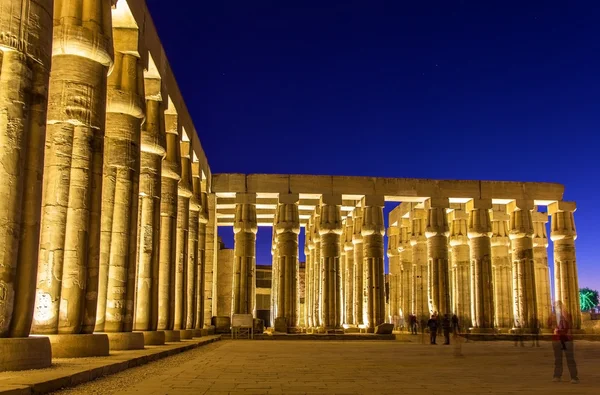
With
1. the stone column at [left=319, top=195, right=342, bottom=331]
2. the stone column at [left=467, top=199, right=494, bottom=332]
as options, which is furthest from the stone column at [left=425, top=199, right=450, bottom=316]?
the stone column at [left=319, top=195, right=342, bottom=331]

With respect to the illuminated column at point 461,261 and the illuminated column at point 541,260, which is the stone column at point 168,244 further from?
the illuminated column at point 541,260

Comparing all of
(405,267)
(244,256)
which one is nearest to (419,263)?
(405,267)

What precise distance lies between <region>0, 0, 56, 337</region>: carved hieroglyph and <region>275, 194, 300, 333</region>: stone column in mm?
22885

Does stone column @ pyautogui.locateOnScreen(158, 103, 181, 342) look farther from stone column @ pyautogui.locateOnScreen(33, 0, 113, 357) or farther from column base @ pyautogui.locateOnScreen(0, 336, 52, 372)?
column base @ pyautogui.locateOnScreen(0, 336, 52, 372)

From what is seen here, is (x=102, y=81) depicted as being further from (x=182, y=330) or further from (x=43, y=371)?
(x=182, y=330)

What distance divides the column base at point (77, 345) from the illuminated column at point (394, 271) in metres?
30.4

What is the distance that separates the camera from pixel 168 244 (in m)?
19.6

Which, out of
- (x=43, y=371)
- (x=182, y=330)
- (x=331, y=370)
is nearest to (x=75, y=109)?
(x=43, y=371)

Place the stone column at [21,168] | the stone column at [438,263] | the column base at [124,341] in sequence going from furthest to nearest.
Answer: the stone column at [438,263] → the column base at [124,341] → the stone column at [21,168]

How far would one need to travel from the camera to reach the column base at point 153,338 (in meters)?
16.8

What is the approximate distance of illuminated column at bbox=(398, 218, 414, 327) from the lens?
1544 inches

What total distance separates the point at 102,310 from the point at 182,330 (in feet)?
27.2

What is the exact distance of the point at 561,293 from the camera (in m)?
34.8

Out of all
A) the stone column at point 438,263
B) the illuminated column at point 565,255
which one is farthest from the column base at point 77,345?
the illuminated column at point 565,255
